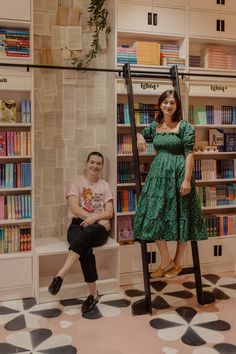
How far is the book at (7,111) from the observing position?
3402mm

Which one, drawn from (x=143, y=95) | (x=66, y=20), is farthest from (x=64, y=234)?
(x=66, y=20)

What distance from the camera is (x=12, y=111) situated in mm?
3428

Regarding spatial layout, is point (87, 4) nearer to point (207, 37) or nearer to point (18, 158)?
point (207, 37)

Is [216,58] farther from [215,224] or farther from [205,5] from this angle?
[215,224]

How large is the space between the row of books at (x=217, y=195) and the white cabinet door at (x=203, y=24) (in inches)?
60.0

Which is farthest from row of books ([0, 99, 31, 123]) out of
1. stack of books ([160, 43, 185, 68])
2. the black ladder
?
stack of books ([160, 43, 185, 68])

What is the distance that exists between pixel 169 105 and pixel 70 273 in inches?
71.0

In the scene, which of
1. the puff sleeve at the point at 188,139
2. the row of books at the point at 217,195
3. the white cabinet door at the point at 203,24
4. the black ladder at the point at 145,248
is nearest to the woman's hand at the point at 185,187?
the puff sleeve at the point at 188,139

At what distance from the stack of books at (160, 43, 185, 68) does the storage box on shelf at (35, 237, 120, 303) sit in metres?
1.78

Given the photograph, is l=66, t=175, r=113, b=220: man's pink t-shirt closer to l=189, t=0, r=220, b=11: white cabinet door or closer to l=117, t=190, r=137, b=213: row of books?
l=117, t=190, r=137, b=213: row of books

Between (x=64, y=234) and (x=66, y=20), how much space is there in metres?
2.01

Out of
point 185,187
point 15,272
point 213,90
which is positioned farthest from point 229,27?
point 15,272

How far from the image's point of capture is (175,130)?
3227 millimetres

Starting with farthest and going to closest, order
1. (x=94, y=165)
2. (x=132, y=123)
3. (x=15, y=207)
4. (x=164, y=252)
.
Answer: (x=94, y=165) < (x=15, y=207) < (x=132, y=123) < (x=164, y=252)
